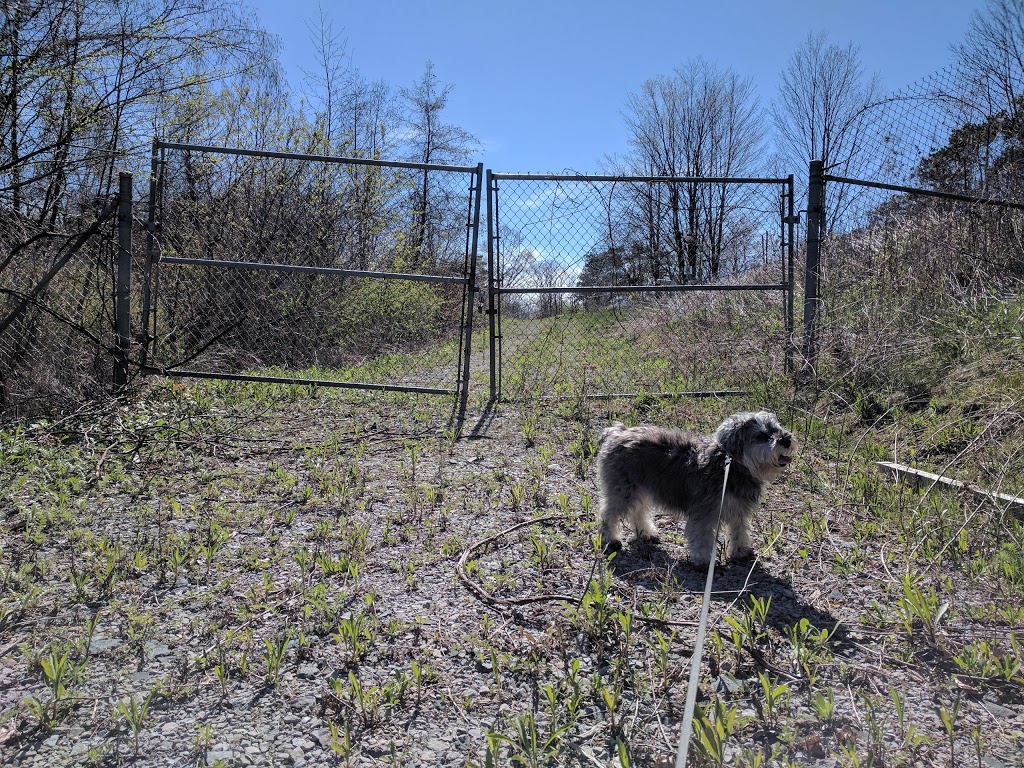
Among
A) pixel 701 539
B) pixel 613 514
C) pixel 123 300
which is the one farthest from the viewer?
pixel 123 300

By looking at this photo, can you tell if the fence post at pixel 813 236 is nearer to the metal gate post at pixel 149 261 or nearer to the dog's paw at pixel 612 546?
the dog's paw at pixel 612 546

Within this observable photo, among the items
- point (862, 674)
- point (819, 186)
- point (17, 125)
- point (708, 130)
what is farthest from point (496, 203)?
point (708, 130)

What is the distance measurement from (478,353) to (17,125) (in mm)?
6168

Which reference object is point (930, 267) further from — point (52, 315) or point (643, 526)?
point (52, 315)

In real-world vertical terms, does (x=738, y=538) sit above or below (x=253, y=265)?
below

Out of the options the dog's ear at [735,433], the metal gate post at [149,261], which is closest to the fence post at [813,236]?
the dog's ear at [735,433]

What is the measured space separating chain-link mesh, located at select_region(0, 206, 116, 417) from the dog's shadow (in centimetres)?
526

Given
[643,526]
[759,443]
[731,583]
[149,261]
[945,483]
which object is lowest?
[731,583]

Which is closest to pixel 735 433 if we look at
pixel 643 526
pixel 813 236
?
pixel 643 526

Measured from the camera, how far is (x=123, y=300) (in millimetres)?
6398

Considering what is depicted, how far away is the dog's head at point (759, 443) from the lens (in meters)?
3.56

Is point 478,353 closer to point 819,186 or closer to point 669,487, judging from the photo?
point 819,186

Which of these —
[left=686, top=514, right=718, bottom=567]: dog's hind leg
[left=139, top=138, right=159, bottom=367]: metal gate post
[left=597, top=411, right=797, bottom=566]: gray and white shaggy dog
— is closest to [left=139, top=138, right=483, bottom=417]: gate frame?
[left=139, top=138, right=159, bottom=367]: metal gate post

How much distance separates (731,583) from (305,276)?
21.6 ft
